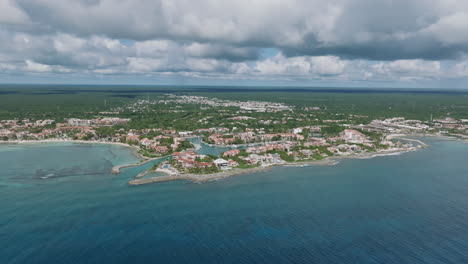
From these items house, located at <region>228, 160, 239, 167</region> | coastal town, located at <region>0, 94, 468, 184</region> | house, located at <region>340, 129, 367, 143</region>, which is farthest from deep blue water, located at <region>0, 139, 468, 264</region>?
house, located at <region>340, 129, 367, 143</region>

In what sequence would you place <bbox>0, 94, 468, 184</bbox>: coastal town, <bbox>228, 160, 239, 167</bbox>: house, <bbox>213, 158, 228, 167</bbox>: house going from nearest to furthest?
1. <bbox>213, 158, 228, 167</bbox>: house
2. <bbox>228, 160, 239, 167</bbox>: house
3. <bbox>0, 94, 468, 184</bbox>: coastal town

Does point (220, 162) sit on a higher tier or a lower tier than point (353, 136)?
lower

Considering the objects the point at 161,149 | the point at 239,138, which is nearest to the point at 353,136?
the point at 239,138

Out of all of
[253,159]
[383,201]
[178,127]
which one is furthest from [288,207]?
[178,127]

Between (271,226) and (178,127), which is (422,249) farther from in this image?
(178,127)

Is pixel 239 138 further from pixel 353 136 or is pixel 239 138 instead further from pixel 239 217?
pixel 239 217

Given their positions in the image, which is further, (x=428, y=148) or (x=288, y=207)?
(x=428, y=148)

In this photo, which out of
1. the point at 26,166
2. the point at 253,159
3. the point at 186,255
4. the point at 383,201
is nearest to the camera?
the point at 186,255

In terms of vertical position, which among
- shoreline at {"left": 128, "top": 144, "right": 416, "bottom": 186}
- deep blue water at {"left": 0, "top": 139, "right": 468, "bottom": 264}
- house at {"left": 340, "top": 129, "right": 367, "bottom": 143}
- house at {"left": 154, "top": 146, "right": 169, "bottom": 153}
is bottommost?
deep blue water at {"left": 0, "top": 139, "right": 468, "bottom": 264}

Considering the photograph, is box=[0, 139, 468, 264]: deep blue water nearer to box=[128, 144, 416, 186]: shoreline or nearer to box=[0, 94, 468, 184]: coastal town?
box=[128, 144, 416, 186]: shoreline
